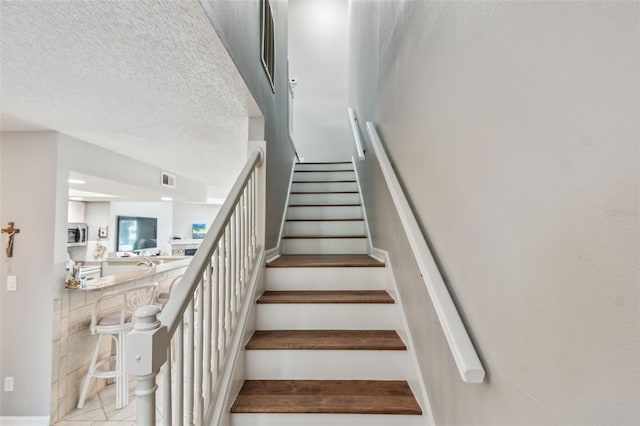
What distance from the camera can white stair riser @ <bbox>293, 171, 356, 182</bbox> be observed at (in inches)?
158

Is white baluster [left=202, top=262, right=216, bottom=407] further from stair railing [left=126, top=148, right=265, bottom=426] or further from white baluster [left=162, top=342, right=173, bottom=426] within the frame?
white baluster [left=162, top=342, right=173, bottom=426]

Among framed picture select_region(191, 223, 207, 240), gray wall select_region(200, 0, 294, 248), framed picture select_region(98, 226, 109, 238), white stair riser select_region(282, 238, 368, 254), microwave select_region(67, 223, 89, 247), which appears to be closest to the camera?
gray wall select_region(200, 0, 294, 248)

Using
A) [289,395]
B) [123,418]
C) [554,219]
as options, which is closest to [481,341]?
[554,219]

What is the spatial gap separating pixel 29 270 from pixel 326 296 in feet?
8.21

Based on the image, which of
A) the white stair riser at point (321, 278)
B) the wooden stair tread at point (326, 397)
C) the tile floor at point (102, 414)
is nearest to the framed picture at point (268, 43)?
the white stair riser at point (321, 278)

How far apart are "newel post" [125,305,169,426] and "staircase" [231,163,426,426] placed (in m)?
0.66

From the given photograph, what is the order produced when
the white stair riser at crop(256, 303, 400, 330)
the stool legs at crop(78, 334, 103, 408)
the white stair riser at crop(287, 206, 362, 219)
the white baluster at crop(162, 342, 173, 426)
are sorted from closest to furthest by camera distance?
the white baluster at crop(162, 342, 173, 426)
the white stair riser at crop(256, 303, 400, 330)
the stool legs at crop(78, 334, 103, 408)
the white stair riser at crop(287, 206, 362, 219)

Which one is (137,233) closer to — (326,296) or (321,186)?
(321,186)

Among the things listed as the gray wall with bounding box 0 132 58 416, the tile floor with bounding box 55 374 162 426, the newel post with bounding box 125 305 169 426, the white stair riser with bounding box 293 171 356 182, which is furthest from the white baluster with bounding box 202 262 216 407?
the white stair riser with bounding box 293 171 356 182

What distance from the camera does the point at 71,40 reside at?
4.55 feet

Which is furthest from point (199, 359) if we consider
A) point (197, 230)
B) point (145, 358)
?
point (197, 230)

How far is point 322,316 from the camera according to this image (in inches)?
74.1

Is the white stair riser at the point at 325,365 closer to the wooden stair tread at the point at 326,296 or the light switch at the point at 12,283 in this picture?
the wooden stair tread at the point at 326,296

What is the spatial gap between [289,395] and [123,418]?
84.1 inches
